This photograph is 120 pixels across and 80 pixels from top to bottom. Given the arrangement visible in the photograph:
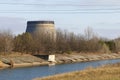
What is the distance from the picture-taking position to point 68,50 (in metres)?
80.5

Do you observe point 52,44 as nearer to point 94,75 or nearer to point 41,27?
point 41,27

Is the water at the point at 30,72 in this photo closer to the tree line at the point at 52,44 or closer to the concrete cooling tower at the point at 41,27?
the tree line at the point at 52,44

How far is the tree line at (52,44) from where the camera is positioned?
6711cm

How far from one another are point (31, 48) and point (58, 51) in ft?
33.8

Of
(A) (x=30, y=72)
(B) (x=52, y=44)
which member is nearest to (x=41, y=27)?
(B) (x=52, y=44)

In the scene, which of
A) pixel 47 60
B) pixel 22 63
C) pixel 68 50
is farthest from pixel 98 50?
pixel 22 63

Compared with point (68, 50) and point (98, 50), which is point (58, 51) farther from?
point (98, 50)

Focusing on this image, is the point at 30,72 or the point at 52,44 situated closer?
the point at 30,72

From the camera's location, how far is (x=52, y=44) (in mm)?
77750

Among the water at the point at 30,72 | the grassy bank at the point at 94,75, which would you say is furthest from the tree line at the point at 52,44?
the grassy bank at the point at 94,75

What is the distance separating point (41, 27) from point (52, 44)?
5.16m

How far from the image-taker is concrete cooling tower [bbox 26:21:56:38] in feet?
261

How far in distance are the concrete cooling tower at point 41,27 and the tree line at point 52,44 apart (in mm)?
1142

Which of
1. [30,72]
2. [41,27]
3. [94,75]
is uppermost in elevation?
[41,27]
